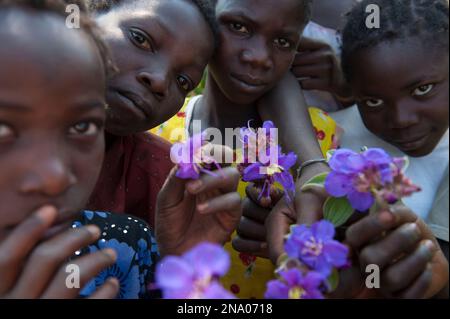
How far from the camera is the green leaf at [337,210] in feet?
3.53

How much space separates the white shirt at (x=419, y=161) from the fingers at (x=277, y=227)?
0.90m

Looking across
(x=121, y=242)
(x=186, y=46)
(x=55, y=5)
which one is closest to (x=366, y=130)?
(x=186, y=46)

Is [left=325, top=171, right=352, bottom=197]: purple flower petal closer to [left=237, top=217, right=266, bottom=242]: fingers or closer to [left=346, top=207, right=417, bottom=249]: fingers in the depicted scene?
[left=346, top=207, right=417, bottom=249]: fingers

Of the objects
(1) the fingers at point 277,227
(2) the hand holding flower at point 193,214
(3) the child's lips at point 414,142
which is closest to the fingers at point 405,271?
(1) the fingers at point 277,227

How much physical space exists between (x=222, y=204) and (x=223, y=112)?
94cm

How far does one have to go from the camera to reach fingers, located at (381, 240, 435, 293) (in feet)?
3.35

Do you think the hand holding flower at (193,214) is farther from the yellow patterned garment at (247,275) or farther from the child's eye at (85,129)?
the yellow patterned garment at (247,275)

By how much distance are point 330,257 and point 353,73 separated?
128 cm

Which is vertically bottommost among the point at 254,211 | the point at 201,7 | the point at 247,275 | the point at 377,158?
the point at 247,275

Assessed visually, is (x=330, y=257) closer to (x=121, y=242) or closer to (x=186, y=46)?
(x=121, y=242)

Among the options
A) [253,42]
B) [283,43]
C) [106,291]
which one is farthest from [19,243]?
[283,43]

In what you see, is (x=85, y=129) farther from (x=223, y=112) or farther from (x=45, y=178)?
(x=223, y=112)

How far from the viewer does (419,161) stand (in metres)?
2.18

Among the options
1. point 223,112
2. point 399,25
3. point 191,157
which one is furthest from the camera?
point 223,112
